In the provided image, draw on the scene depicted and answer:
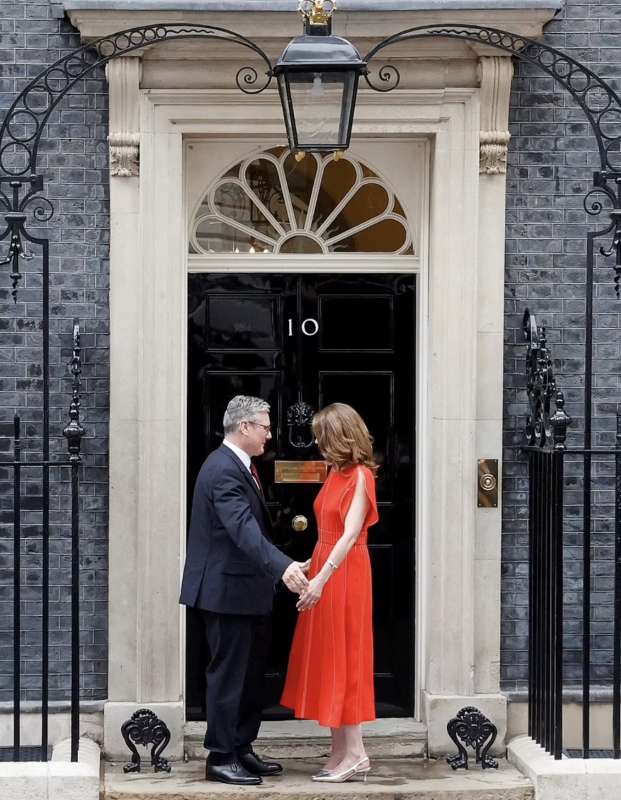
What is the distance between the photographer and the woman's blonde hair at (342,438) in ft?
22.4

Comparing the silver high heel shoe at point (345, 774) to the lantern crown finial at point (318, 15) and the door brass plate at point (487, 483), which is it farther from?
the lantern crown finial at point (318, 15)

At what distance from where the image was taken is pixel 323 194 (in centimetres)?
781

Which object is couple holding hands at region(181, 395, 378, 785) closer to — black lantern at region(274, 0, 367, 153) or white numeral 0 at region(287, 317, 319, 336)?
white numeral 0 at region(287, 317, 319, 336)

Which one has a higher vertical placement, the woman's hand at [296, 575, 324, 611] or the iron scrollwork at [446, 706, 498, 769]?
the woman's hand at [296, 575, 324, 611]

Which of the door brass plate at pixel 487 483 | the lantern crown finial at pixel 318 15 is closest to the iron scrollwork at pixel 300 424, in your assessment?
the door brass plate at pixel 487 483

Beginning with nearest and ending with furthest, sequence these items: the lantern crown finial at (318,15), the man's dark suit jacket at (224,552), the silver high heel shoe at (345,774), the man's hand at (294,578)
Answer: the lantern crown finial at (318,15), the man's hand at (294,578), the man's dark suit jacket at (224,552), the silver high heel shoe at (345,774)

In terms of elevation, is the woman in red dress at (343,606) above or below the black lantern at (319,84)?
below

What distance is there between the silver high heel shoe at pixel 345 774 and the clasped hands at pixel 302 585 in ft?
2.76

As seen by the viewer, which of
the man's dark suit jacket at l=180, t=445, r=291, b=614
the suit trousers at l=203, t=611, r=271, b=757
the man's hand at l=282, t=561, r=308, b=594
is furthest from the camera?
the suit trousers at l=203, t=611, r=271, b=757

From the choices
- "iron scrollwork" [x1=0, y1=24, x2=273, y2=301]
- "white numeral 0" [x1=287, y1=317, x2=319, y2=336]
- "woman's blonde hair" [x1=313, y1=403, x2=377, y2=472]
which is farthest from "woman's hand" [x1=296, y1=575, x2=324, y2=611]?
"iron scrollwork" [x1=0, y1=24, x2=273, y2=301]

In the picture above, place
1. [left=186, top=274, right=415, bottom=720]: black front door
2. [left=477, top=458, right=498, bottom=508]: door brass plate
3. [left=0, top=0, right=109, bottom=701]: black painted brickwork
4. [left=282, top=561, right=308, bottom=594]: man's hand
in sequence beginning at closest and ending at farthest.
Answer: [left=282, top=561, right=308, bottom=594]: man's hand < [left=0, top=0, right=109, bottom=701]: black painted brickwork < [left=477, top=458, right=498, bottom=508]: door brass plate < [left=186, top=274, right=415, bottom=720]: black front door

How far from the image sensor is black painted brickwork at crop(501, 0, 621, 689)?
7.54 metres

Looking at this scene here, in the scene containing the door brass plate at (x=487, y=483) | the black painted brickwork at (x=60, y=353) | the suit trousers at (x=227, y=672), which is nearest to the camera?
the suit trousers at (x=227, y=672)

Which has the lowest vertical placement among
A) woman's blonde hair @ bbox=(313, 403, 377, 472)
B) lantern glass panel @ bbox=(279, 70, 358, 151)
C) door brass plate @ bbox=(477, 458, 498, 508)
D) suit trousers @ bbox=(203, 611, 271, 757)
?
suit trousers @ bbox=(203, 611, 271, 757)
